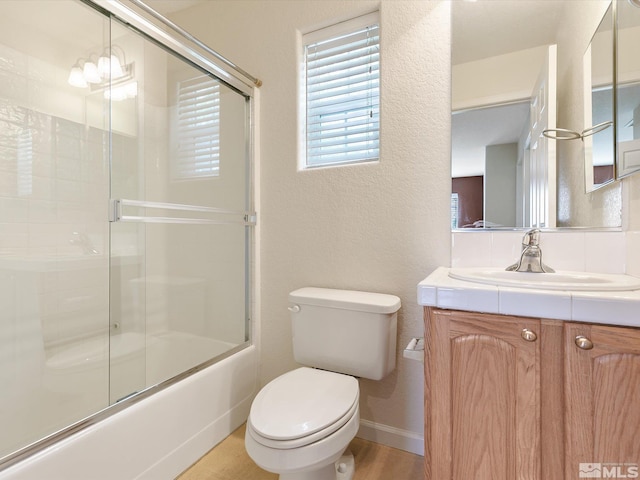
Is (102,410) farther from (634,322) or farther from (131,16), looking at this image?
(634,322)

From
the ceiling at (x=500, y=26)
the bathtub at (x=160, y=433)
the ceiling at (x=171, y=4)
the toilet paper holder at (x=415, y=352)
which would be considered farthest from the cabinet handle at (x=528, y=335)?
the ceiling at (x=171, y=4)

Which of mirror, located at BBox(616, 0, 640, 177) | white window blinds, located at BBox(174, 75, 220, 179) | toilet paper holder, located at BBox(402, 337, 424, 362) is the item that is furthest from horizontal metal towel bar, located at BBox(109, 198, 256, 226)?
mirror, located at BBox(616, 0, 640, 177)

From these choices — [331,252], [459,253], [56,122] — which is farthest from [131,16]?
[459,253]

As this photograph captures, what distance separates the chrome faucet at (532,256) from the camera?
4.13 ft

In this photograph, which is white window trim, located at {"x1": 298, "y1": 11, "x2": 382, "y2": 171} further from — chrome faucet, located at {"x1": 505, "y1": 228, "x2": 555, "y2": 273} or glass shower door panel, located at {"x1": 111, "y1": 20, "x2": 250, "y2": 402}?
chrome faucet, located at {"x1": 505, "y1": 228, "x2": 555, "y2": 273}

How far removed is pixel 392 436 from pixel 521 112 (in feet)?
5.27

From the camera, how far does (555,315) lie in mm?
896

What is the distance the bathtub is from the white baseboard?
2.23 ft

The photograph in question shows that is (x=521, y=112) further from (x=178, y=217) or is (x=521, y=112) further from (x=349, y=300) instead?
(x=178, y=217)

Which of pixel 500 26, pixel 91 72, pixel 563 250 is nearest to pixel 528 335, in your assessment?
pixel 563 250

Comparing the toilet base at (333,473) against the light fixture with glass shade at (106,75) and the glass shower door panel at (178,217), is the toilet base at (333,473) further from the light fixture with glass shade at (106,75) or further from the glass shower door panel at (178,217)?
the light fixture with glass shade at (106,75)

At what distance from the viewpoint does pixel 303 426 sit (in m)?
1.07

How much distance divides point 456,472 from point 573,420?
1.21 ft

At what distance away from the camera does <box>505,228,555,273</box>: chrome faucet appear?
1.26 metres
